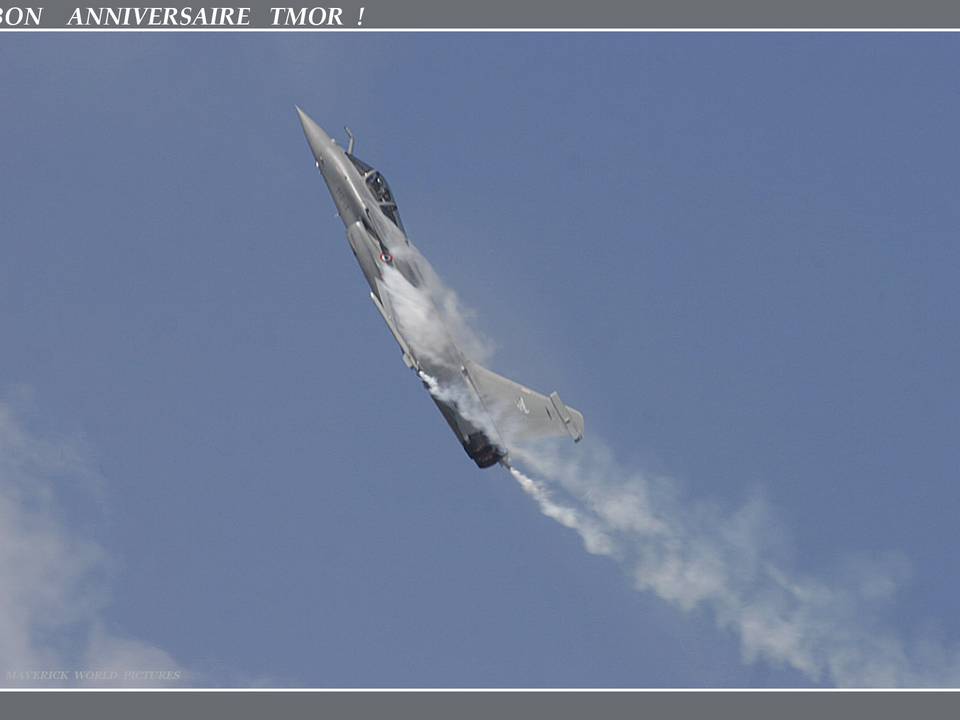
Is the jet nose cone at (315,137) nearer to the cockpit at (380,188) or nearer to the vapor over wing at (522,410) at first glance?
the cockpit at (380,188)

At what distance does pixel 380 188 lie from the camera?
7950cm

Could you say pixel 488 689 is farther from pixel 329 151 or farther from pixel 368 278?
pixel 329 151

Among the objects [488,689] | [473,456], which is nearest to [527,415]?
[473,456]

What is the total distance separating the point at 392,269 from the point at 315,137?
26.4 feet

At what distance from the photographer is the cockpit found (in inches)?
3113

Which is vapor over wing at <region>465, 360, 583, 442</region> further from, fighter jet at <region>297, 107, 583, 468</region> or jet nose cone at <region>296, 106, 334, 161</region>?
jet nose cone at <region>296, 106, 334, 161</region>

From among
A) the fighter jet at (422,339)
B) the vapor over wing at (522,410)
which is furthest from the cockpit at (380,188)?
the vapor over wing at (522,410)

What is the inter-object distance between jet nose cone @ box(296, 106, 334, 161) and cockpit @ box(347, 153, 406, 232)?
1.26 meters

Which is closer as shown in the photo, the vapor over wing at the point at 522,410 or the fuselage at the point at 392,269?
the fuselage at the point at 392,269

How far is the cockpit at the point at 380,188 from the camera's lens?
79062mm

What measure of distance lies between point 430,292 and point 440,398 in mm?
5134

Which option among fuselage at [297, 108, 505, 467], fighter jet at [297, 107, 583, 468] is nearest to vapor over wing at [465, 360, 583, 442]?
fighter jet at [297, 107, 583, 468]

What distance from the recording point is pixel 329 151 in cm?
7931

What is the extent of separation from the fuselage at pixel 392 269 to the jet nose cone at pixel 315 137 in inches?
3.3
